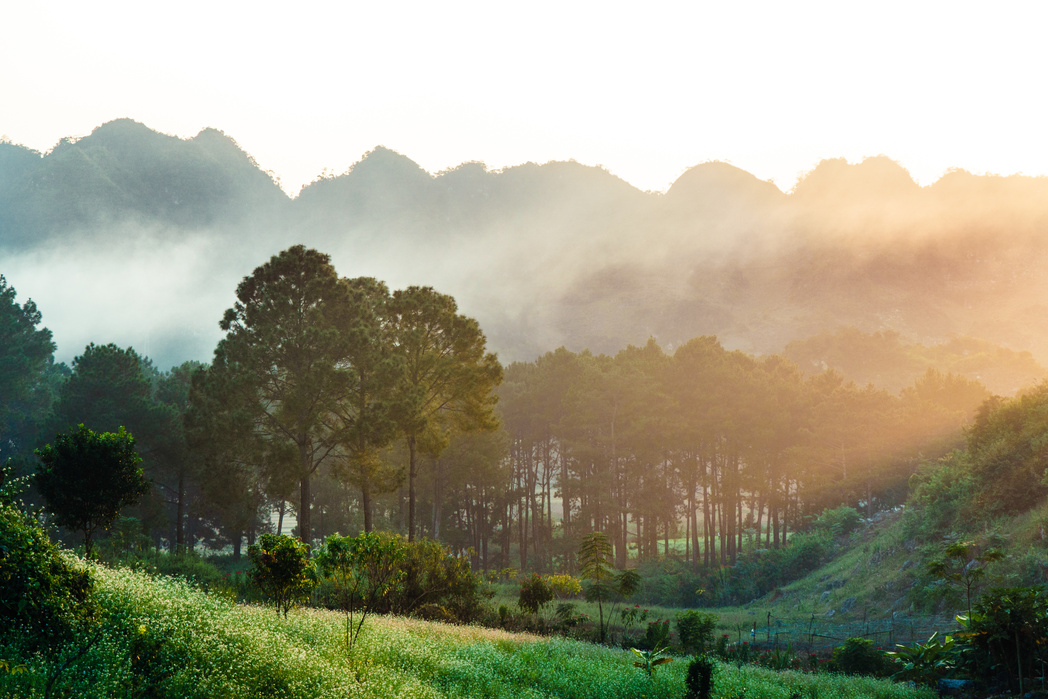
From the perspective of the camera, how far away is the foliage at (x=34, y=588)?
732cm

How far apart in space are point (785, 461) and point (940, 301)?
158 metres

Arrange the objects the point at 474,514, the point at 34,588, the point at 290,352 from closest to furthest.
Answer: the point at 34,588
the point at 290,352
the point at 474,514

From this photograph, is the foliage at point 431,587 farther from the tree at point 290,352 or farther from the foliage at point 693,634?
the tree at point 290,352

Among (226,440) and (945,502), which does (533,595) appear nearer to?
(226,440)

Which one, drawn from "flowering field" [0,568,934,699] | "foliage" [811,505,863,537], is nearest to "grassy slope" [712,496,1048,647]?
"foliage" [811,505,863,537]

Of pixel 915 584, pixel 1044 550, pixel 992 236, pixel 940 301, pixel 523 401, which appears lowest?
pixel 915 584

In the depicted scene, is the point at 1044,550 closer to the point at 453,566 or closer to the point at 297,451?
the point at 453,566

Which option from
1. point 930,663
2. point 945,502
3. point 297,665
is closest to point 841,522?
point 945,502

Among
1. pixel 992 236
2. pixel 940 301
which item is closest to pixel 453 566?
pixel 940 301

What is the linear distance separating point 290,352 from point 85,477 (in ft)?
34.6

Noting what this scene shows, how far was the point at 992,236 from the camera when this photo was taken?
181m

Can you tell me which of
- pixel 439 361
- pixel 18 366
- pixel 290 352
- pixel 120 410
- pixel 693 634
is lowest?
pixel 693 634

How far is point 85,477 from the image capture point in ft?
62.6

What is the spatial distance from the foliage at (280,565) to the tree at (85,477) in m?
9.71
